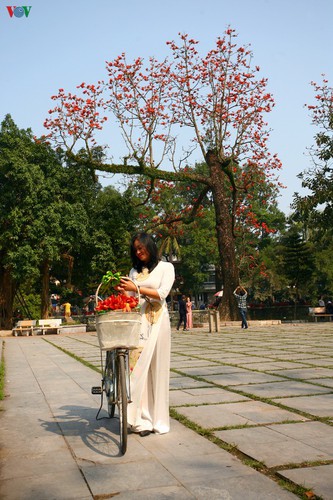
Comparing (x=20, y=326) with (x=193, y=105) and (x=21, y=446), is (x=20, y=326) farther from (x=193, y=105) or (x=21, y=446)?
(x=21, y=446)

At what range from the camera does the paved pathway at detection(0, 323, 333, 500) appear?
356 centimetres

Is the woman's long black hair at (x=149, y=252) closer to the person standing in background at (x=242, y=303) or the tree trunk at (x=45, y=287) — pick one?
the person standing in background at (x=242, y=303)

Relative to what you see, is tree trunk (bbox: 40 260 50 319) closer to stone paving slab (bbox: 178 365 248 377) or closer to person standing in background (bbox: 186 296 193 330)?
person standing in background (bbox: 186 296 193 330)

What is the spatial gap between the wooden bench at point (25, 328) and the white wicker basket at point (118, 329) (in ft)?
71.5

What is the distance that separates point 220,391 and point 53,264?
24485mm

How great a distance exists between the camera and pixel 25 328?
2584 cm

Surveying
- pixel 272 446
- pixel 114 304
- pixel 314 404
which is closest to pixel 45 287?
pixel 314 404

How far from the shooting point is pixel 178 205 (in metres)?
54.7

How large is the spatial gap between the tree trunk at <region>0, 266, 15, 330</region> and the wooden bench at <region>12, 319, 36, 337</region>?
2708mm

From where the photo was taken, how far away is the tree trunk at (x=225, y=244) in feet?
83.1

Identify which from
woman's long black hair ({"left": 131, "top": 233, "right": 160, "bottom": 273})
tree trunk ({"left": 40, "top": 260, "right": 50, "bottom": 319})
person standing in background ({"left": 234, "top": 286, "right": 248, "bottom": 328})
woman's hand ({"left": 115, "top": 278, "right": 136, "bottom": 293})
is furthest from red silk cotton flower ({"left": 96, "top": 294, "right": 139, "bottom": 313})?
tree trunk ({"left": 40, "top": 260, "right": 50, "bottom": 319})

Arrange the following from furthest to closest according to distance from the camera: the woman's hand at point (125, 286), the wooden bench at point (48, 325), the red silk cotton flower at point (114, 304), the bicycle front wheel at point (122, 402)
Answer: the wooden bench at point (48, 325), the woman's hand at point (125, 286), the red silk cotton flower at point (114, 304), the bicycle front wheel at point (122, 402)

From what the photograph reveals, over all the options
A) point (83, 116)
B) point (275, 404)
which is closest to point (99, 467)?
point (275, 404)

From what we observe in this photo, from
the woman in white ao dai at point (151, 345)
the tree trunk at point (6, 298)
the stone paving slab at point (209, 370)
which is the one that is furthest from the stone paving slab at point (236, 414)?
the tree trunk at point (6, 298)
